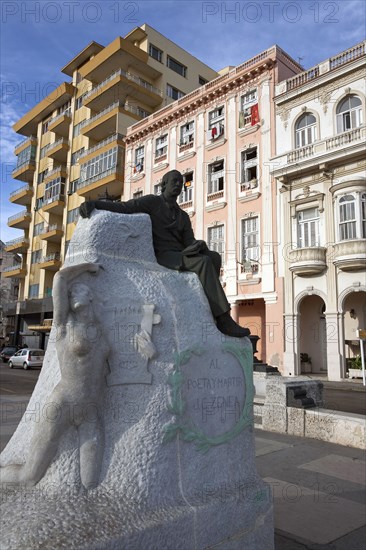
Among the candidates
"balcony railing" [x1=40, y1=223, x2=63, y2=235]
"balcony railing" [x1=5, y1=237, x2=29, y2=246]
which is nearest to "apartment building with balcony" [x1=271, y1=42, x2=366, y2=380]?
"balcony railing" [x1=40, y1=223, x2=63, y2=235]

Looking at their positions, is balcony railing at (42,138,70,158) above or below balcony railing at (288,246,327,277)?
above

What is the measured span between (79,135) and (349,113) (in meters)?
20.1

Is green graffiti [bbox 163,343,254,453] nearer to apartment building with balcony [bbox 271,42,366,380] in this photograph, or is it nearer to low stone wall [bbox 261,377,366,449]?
low stone wall [bbox 261,377,366,449]

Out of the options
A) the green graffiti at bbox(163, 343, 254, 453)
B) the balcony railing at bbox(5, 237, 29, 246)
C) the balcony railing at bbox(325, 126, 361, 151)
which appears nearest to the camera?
the green graffiti at bbox(163, 343, 254, 453)

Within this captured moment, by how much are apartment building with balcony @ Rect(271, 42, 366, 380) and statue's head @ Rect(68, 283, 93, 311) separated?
49.1 feet

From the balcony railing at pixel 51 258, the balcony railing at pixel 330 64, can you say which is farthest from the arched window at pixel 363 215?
the balcony railing at pixel 51 258

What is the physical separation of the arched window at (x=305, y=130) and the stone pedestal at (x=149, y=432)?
55.4ft

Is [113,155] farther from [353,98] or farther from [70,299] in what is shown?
[70,299]

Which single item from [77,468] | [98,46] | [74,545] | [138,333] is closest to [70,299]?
[138,333]

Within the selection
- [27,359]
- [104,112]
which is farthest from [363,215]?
[104,112]

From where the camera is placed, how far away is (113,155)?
86.0 feet

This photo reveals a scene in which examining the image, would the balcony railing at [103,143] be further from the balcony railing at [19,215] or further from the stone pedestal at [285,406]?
the stone pedestal at [285,406]

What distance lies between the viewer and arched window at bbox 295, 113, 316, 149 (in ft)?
59.1

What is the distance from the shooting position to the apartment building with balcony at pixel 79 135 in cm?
2659
